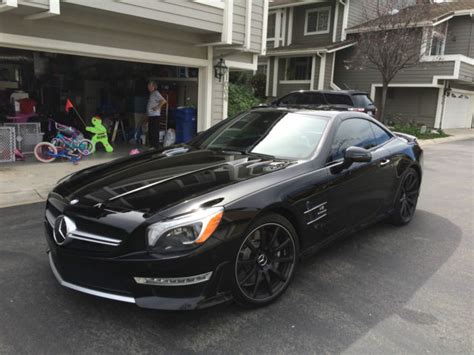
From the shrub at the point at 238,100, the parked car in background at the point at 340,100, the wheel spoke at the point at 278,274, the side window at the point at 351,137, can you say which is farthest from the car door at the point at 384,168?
the shrub at the point at 238,100

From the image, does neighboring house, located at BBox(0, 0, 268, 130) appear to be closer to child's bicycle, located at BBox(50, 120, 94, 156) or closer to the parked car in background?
child's bicycle, located at BBox(50, 120, 94, 156)

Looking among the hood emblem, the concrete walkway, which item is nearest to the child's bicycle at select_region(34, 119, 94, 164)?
the concrete walkway

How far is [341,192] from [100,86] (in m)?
11.2

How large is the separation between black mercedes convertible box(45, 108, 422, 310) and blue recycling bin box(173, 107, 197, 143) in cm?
652

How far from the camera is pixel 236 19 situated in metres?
9.55

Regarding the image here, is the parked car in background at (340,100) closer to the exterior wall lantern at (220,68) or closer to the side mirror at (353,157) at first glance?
the exterior wall lantern at (220,68)

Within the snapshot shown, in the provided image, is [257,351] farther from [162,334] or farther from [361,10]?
[361,10]

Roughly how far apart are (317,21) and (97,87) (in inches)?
592

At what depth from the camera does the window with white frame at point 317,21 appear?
23094mm

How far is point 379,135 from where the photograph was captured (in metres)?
4.80

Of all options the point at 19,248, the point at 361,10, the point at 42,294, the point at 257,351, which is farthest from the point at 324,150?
the point at 361,10

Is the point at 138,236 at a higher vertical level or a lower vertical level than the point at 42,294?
higher

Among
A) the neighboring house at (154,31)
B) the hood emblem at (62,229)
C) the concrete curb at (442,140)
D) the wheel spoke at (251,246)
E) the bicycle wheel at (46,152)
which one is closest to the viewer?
the hood emblem at (62,229)

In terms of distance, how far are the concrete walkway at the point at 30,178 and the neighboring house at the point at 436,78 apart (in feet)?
52.4
